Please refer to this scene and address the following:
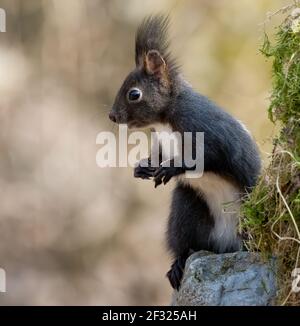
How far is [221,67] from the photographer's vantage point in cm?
1077

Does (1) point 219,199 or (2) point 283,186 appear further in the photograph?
(1) point 219,199

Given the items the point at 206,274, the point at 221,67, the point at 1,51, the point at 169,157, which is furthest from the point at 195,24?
the point at 206,274

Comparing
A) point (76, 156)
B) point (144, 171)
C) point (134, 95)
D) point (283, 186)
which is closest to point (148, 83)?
point (134, 95)

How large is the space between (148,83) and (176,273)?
3.61ft

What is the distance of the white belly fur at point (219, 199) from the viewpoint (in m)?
5.00

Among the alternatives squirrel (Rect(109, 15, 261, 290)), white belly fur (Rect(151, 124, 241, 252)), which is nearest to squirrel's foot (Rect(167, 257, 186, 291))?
squirrel (Rect(109, 15, 261, 290))

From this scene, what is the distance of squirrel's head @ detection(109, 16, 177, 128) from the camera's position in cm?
533

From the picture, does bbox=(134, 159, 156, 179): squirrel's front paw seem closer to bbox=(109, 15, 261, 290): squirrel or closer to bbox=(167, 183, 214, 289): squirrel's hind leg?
bbox=(109, 15, 261, 290): squirrel

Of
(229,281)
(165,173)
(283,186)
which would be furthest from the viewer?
(165,173)

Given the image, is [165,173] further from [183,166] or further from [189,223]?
[189,223]

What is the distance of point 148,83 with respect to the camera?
17.7 feet

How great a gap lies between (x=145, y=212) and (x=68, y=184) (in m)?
1.00

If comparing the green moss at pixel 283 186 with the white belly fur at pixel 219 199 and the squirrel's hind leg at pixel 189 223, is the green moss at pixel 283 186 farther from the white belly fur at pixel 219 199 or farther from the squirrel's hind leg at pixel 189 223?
the squirrel's hind leg at pixel 189 223
